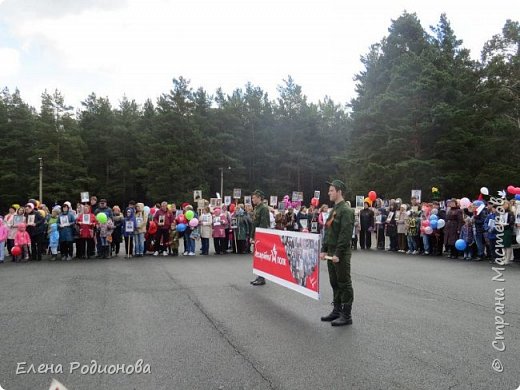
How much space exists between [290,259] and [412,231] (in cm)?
1076

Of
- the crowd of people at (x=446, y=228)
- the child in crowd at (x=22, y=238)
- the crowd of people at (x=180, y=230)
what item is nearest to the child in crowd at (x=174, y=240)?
the crowd of people at (x=180, y=230)

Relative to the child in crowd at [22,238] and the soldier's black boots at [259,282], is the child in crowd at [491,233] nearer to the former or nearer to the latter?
the soldier's black boots at [259,282]

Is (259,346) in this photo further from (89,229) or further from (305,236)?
(89,229)

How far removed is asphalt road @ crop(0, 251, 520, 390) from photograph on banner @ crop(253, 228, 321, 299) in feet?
1.36

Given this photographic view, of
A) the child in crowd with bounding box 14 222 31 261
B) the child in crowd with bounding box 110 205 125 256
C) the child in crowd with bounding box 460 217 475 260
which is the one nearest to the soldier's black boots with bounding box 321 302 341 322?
the child in crowd with bounding box 460 217 475 260

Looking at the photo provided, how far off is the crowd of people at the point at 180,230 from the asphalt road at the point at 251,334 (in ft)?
14.3

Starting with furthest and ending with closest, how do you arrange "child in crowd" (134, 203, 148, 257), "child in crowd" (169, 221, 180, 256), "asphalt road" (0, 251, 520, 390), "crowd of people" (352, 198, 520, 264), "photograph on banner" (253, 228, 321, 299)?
1. "child in crowd" (169, 221, 180, 256)
2. "child in crowd" (134, 203, 148, 257)
3. "crowd of people" (352, 198, 520, 264)
4. "photograph on banner" (253, 228, 321, 299)
5. "asphalt road" (0, 251, 520, 390)

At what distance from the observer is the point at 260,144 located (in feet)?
210

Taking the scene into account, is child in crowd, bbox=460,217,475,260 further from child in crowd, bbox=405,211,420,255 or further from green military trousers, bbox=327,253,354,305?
green military trousers, bbox=327,253,354,305

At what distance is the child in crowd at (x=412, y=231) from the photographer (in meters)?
17.8

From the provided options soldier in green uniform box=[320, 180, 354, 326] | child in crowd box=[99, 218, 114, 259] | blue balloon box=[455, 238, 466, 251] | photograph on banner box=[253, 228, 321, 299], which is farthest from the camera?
child in crowd box=[99, 218, 114, 259]

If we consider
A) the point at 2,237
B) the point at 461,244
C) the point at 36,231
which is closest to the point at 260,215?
the point at 461,244

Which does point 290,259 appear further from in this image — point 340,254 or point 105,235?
point 105,235

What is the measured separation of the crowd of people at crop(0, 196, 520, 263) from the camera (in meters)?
15.6
